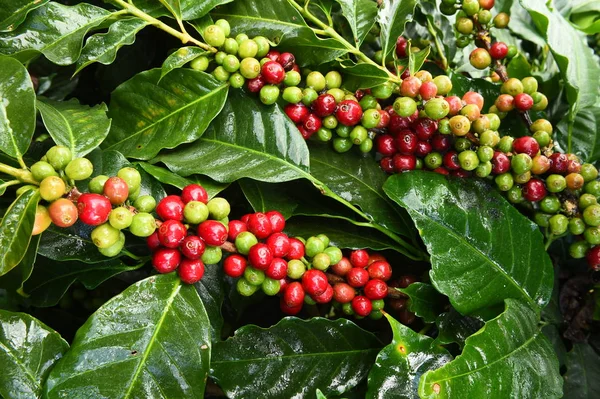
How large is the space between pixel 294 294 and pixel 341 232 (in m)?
0.17

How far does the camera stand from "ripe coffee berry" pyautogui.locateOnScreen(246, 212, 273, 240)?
0.82 m

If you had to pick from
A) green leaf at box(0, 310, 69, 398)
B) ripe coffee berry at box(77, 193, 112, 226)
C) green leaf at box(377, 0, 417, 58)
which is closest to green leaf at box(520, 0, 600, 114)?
green leaf at box(377, 0, 417, 58)

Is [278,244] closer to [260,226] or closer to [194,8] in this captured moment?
[260,226]

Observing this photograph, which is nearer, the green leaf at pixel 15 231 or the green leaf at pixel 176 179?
the green leaf at pixel 15 231

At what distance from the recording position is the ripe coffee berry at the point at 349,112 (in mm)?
893

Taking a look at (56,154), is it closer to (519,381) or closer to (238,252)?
(238,252)

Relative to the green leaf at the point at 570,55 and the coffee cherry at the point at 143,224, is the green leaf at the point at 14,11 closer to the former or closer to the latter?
the coffee cherry at the point at 143,224

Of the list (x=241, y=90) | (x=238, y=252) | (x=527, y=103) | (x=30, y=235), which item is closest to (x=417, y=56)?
(x=527, y=103)

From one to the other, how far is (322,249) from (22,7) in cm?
60

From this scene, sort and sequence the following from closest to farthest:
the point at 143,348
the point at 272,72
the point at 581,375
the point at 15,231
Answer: the point at 15,231 < the point at 143,348 < the point at 272,72 < the point at 581,375

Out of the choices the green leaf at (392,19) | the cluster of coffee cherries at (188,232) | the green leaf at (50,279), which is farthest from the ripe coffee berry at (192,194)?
the green leaf at (392,19)

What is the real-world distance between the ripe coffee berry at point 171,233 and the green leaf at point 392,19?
478 mm

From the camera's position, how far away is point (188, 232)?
0.81 meters

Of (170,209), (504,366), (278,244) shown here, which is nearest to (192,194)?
(170,209)
